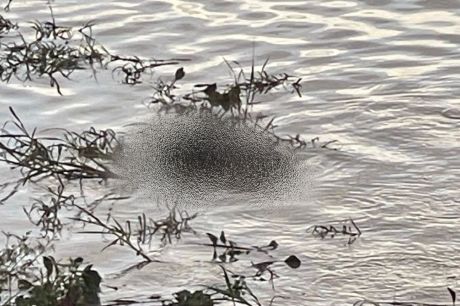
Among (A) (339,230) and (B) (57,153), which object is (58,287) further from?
(B) (57,153)

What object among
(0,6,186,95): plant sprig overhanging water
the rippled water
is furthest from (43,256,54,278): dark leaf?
(0,6,186,95): plant sprig overhanging water

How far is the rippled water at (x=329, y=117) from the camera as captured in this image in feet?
12.2

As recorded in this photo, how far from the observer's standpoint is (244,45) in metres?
5.87

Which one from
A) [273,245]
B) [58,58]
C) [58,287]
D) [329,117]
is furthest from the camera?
[58,58]

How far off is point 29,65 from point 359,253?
248 centimetres

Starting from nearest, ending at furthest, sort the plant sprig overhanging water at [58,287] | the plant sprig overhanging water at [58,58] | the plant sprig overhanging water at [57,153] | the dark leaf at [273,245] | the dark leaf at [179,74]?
the plant sprig overhanging water at [58,287], the dark leaf at [273,245], the plant sprig overhanging water at [57,153], the dark leaf at [179,74], the plant sprig overhanging water at [58,58]

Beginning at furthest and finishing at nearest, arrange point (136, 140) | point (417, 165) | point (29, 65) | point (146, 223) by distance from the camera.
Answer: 1. point (29, 65)
2. point (136, 140)
3. point (417, 165)
4. point (146, 223)

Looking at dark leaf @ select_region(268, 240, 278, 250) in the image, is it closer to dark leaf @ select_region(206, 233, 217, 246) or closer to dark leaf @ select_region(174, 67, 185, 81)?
dark leaf @ select_region(206, 233, 217, 246)

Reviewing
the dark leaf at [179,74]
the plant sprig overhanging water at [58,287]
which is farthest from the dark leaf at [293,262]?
the dark leaf at [179,74]

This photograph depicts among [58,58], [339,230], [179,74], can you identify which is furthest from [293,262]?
[58,58]

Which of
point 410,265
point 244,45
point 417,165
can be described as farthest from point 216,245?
point 244,45

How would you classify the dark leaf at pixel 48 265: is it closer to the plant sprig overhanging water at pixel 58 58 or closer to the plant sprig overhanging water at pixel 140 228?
the plant sprig overhanging water at pixel 140 228

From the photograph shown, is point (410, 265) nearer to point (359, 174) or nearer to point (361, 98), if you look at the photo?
point (359, 174)

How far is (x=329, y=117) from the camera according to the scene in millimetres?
4938
